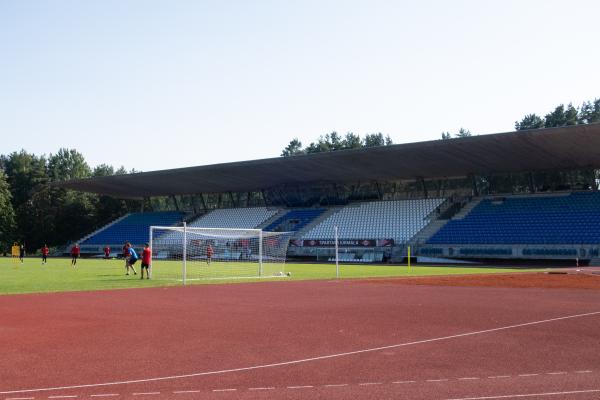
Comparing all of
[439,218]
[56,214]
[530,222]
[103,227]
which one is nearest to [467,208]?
[439,218]

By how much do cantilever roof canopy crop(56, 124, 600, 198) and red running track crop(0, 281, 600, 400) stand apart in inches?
1078

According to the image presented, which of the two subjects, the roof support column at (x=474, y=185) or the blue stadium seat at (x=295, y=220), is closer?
the roof support column at (x=474, y=185)

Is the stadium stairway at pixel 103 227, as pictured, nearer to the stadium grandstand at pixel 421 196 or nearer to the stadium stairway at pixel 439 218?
the stadium grandstand at pixel 421 196

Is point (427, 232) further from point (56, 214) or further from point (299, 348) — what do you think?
point (56, 214)

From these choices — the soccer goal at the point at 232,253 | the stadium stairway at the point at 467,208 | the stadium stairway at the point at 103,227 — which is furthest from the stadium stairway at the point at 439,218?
the stadium stairway at the point at 103,227

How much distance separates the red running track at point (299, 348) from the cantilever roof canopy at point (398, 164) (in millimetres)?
27380

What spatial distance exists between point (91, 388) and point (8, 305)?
1040 cm

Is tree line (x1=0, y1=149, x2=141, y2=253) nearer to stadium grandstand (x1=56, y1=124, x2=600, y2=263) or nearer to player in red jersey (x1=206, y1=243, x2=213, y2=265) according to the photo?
stadium grandstand (x1=56, y1=124, x2=600, y2=263)

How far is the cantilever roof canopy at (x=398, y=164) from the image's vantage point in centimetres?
4359

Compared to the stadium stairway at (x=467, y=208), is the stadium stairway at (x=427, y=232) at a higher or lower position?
lower

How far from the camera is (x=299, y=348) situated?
10.2 m

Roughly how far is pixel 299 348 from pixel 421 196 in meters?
51.4

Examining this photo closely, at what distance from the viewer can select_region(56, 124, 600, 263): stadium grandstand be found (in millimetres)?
46250

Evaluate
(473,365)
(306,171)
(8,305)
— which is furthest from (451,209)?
(473,365)
